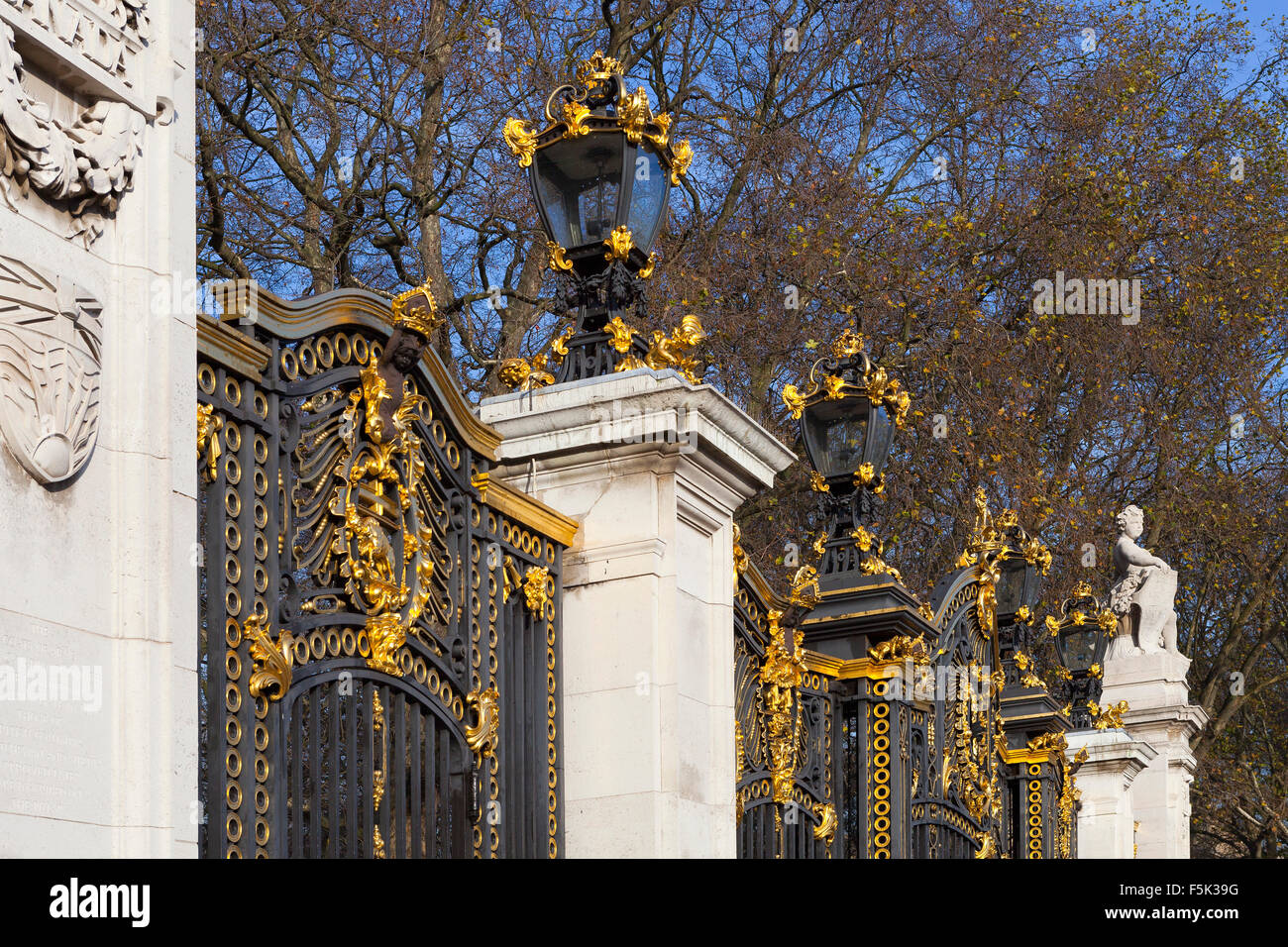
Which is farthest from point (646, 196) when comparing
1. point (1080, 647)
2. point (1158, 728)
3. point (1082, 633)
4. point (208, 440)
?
point (1158, 728)

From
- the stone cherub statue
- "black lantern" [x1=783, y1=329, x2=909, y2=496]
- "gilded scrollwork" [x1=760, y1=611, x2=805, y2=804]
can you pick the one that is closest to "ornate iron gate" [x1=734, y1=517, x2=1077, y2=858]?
"gilded scrollwork" [x1=760, y1=611, x2=805, y2=804]

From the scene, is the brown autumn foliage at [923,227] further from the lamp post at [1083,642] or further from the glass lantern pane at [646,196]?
the glass lantern pane at [646,196]

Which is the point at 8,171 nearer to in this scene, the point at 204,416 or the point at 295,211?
the point at 204,416

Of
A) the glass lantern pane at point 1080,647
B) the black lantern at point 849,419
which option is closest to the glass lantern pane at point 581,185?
the black lantern at point 849,419

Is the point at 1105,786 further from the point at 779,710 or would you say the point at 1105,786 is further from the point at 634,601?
the point at 634,601

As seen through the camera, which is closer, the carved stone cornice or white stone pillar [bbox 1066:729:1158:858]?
the carved stone cornice

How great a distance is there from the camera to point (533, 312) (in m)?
16.0

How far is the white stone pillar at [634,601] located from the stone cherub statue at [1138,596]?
10316mm

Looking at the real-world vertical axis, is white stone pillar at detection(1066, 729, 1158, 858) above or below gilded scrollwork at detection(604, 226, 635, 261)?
below

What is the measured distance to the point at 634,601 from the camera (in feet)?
22.2

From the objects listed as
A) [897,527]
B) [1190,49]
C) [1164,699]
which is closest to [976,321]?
[897,527]

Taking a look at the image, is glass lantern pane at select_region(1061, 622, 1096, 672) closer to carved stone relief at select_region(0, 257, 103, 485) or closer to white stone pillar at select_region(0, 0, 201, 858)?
white stone pillar at select_region(0, 0, 201, 858)

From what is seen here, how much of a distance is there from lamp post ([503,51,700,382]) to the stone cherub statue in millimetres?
10299

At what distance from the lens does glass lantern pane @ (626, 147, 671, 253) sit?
23.7 feet
